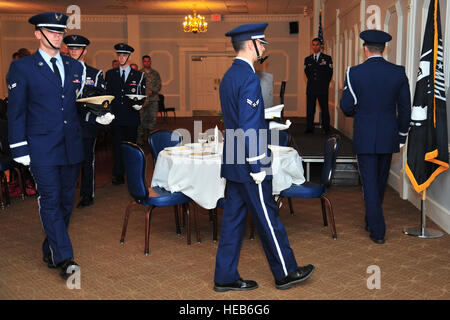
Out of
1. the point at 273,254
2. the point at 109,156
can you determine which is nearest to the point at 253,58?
the point at 273,254

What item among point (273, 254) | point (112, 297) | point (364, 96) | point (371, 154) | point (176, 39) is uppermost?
point (176, 39)

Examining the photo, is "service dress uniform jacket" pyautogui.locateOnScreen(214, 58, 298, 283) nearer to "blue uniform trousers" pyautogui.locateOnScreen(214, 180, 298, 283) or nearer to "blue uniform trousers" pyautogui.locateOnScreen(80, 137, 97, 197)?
"blue uniform trousers" pyautogui.locateOnScreen(214, 180, 298, 283)

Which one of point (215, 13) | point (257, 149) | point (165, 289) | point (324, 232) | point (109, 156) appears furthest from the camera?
point (215, 13)

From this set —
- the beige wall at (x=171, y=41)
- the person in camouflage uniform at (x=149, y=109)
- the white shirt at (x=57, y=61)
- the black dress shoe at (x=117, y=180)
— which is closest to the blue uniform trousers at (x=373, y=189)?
the white shirt at (x=57, y=61)

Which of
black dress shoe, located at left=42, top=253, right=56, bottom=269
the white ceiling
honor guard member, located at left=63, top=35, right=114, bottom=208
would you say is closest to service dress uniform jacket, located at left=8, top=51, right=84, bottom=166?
honor guard member, located at left=63, top=35, right=114, bottom=208

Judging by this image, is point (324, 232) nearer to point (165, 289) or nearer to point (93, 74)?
point (165, 289)

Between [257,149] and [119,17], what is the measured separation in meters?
15.9

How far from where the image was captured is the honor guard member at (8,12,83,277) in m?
3.31

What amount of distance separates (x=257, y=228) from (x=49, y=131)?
1567 mm

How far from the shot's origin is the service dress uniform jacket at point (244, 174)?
2.93 metres

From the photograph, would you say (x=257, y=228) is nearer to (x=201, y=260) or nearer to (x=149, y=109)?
(x=201, y=260)

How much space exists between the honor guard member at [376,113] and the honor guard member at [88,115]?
2.09 metres

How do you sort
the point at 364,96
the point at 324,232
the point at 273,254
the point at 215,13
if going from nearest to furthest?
the point at 273,254 → the point at 364,96 → the point at 324,232 → the point at 215,13

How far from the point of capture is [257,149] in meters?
2.97
